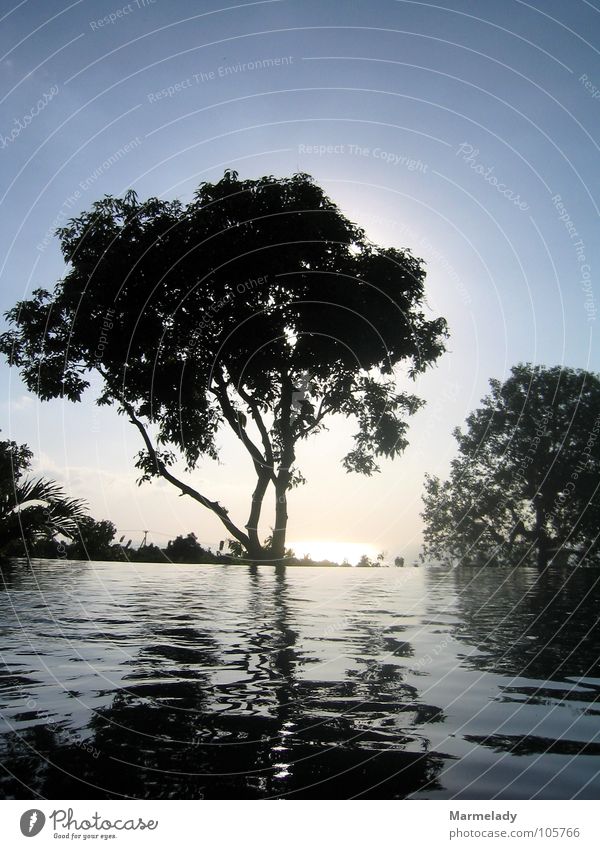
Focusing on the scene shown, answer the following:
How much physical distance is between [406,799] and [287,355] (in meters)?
28.5

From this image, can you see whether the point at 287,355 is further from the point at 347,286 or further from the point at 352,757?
the point at 352,757

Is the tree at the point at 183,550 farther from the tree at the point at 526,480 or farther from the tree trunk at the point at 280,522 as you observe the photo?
the tree at the point at 526,480

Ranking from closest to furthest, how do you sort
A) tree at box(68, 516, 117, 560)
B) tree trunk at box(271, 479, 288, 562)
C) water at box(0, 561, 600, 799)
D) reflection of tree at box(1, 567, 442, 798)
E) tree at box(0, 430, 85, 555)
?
reflection of tree at box(1, 567, 442, 798) → water at box(0, 561, 600, 799) → tree at box(0, 430, 85, 555) → tree at box(68, 516, 117, 560) → tree trunk at box(271, 479, 288, 562)

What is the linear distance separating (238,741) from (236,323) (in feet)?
91.9

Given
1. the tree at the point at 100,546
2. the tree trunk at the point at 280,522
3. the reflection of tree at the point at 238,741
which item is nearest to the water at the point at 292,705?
the reflection of tree at the point at 238,741

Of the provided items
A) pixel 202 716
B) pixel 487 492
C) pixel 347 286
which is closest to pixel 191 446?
pixel 347 286

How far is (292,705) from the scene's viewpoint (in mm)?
5695

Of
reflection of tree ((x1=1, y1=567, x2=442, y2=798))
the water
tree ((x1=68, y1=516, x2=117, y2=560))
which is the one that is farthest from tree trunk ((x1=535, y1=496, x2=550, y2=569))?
reflection of tree ((x1=1, y1=567, x2=442, y2=798))

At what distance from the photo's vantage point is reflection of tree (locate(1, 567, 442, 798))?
3.94 metres

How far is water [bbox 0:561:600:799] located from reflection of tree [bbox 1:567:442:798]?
0.01 m

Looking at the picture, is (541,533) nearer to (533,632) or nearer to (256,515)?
(256,515)

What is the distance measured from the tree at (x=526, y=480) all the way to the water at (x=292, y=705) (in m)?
51.3

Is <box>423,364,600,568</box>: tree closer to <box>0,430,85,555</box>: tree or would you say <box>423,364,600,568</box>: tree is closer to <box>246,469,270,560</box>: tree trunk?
<box>246,469,270,560</box>: tree trunk

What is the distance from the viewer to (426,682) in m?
6.82
